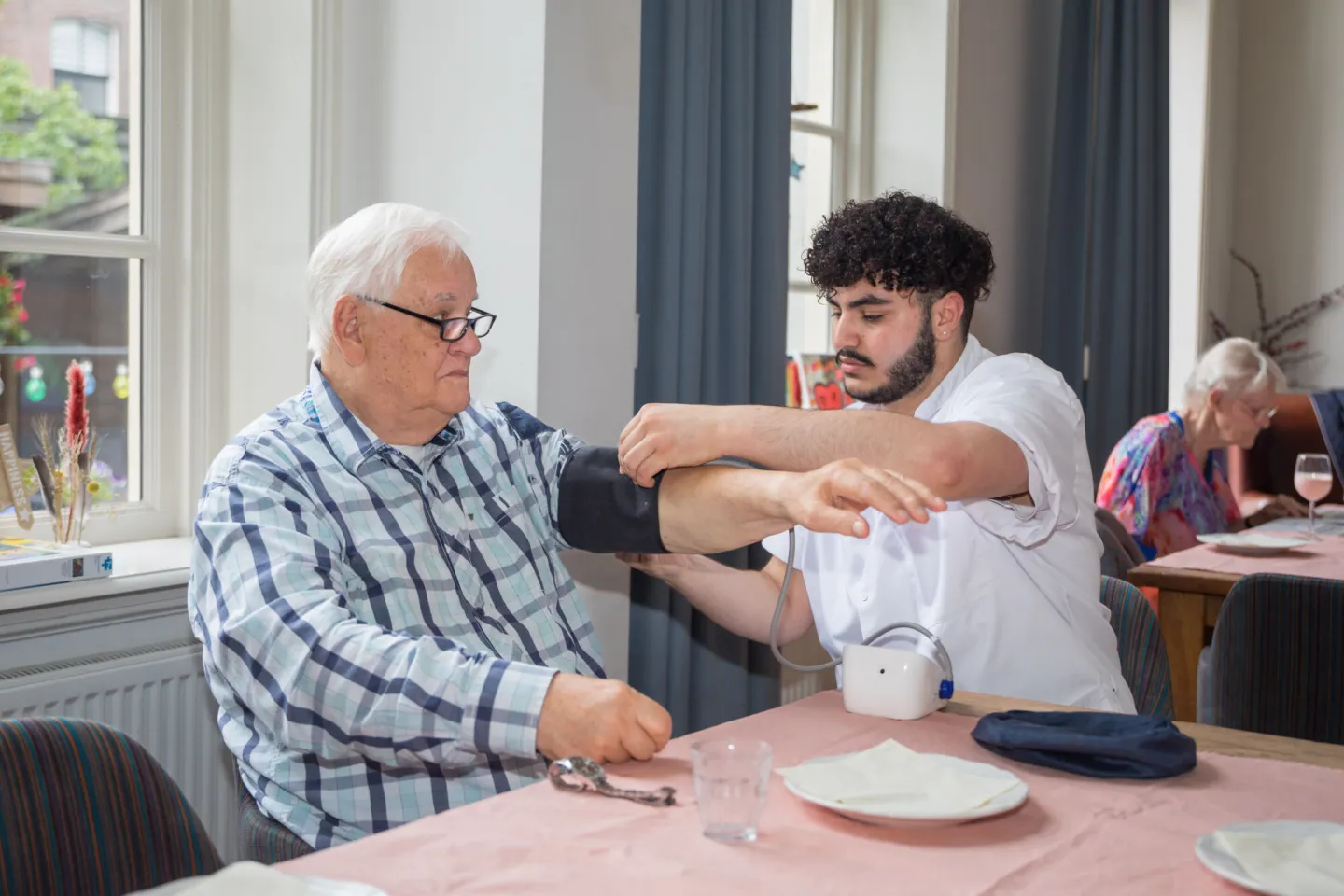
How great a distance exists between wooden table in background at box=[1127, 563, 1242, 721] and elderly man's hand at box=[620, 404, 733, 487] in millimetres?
1557

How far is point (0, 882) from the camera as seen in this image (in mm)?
1156

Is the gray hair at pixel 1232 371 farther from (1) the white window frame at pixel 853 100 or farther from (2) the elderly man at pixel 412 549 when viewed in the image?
(2) the elderly man at pixel 412 549

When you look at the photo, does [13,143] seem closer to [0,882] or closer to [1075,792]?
[0,882]

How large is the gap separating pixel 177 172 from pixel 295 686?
160 cm

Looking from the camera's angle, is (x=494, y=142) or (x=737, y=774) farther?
(x=494, y=142)

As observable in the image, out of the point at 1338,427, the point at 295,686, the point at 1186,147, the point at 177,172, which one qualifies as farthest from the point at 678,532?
the point at 1186,147

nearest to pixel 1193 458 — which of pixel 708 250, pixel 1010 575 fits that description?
pixel 708 250

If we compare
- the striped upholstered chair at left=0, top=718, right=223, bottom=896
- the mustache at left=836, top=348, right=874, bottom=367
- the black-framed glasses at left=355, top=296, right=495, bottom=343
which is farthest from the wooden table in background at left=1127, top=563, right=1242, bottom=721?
the striped upholstered chair at left=0, top=718, right=223, bottom=896

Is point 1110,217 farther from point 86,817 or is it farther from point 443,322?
point 86,817

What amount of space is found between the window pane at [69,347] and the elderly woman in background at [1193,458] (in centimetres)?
270

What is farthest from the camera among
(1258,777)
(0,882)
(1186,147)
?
(1186,147)

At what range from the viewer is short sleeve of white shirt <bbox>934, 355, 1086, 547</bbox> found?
6.16 feet

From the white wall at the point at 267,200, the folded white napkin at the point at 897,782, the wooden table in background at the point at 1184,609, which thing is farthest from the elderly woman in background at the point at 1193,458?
the folded white napkin at the point at 897,782

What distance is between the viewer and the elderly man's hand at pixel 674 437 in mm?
1816
